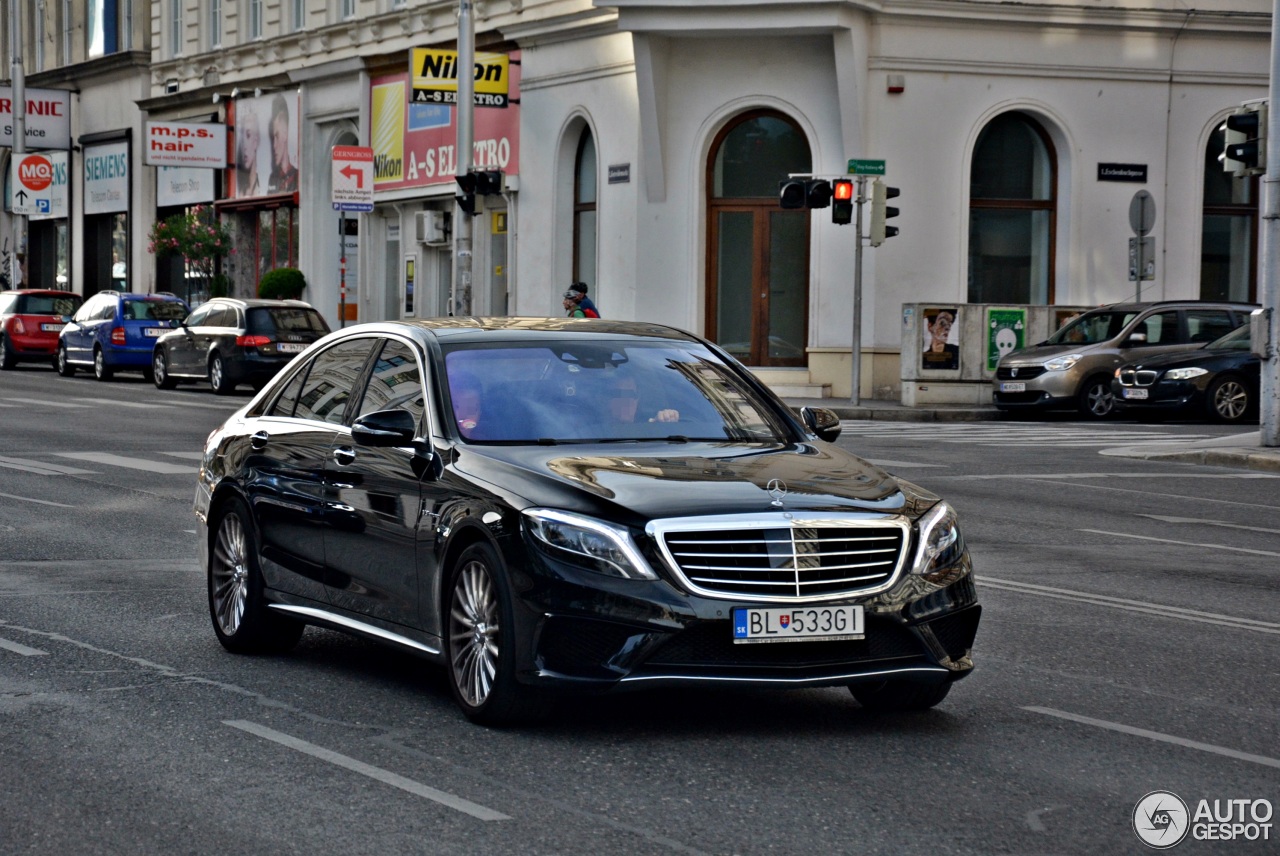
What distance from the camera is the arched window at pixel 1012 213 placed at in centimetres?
3319

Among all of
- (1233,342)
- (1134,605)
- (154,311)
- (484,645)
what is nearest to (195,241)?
(154,311)

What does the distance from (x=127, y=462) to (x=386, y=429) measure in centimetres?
1168

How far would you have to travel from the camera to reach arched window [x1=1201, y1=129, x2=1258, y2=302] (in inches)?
1346

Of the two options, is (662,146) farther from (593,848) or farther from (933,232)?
(593,848)

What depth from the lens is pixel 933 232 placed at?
32438 millimetres

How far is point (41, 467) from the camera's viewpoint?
17.9 meters

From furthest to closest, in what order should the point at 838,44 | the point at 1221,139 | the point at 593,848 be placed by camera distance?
the point at 1221,139 < the point at 838,44 < the point at 593,848

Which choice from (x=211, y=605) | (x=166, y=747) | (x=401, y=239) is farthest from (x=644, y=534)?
(x=401, y=239)

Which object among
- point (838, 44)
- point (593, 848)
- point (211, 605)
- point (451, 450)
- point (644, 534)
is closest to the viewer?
point (593, 848)

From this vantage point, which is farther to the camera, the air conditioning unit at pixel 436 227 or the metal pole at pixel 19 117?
the metal pole at pixel 19 117

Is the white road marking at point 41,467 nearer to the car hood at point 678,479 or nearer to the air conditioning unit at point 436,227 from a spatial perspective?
the car hood at point 678,479

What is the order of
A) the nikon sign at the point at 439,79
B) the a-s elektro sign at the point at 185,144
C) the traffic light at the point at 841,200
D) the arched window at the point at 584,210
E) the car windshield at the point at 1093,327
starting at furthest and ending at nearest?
the a-s elektro sign at the point at 185,144 < the arched window at the point at 584,210 < the nikon sign at the point at 439,79 < the traffic light at the point at 841,200 < the car windshield at the point at 1093,327

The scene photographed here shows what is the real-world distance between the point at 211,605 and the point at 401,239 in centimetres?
3386

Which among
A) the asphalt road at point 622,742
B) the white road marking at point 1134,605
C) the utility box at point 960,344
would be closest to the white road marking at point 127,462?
the asphalt road at point 622,742
